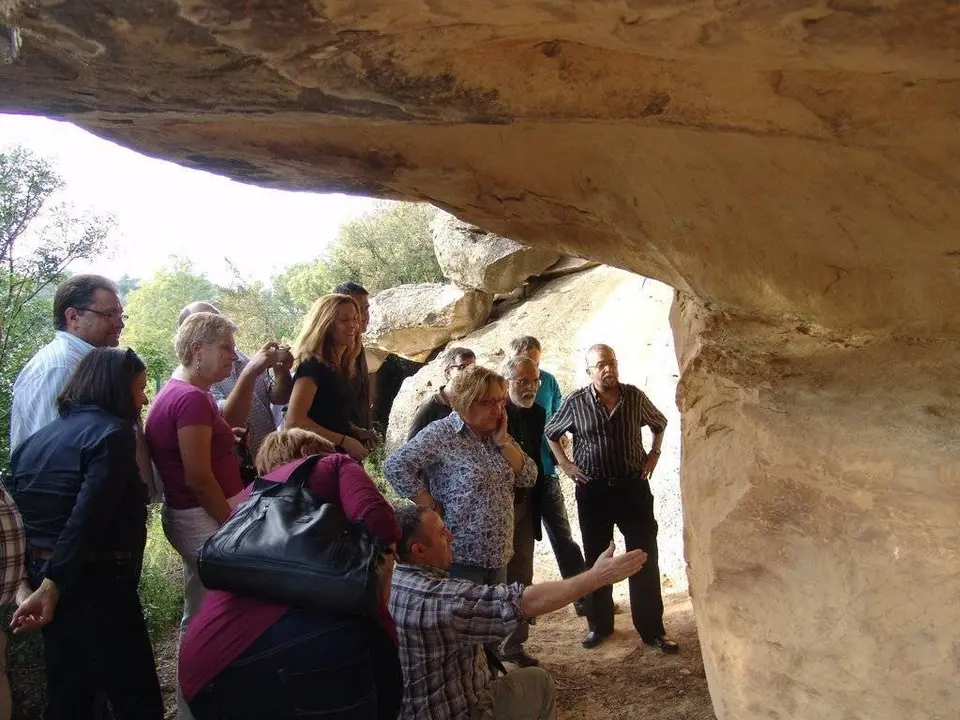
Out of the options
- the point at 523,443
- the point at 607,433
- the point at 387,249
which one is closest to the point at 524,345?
the point at 523,443

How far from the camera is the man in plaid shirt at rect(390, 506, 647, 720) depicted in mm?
2393

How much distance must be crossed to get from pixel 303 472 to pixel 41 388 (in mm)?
1402

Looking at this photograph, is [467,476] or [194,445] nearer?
[194,445]

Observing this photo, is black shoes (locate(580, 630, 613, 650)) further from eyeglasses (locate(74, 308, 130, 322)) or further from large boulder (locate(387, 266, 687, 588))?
eyeglasses (locate(74, 308, 130, 322))

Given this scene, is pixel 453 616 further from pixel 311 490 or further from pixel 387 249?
pixel 387 249

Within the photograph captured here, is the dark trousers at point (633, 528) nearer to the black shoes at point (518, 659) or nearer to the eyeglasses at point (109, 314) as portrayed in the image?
the black shoes at point (518, 659)

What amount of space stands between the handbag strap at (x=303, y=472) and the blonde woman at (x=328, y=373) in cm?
155

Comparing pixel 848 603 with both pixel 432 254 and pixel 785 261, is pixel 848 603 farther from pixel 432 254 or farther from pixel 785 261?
pixel 432 254

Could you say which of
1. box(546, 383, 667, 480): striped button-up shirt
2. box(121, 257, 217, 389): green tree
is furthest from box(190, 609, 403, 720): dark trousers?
box(121, 257, 217, 389): green tree

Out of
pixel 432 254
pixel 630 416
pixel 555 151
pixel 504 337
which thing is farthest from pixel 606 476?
pixel 432 254

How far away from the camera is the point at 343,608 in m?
2.04

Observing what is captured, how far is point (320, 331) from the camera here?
12.9ft

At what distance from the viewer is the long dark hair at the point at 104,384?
292 centimetres

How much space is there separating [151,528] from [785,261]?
6569 mm
